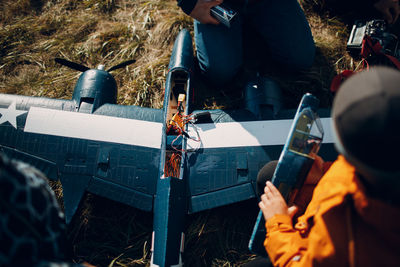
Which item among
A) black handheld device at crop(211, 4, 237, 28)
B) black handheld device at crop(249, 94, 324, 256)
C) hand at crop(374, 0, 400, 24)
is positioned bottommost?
black handheld device at crop(249, 94, 324, 256)

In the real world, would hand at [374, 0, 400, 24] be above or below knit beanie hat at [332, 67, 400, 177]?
above

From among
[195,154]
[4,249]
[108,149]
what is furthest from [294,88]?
[4,249]

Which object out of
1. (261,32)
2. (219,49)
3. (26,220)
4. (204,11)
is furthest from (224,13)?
(26,220)

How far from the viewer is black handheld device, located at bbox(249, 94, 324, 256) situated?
1.87 metres

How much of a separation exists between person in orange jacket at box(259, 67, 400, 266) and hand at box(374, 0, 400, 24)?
2.59 m

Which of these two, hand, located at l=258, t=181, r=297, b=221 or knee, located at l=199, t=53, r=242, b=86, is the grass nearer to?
knee, located at l=199, t=53, r=242, b=86

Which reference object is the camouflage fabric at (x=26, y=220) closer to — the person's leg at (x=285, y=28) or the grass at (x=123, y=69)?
the grass at (x=123, y=69)

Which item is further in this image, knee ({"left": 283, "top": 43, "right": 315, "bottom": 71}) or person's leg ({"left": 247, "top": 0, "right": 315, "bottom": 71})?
knee ({"left": 283, "top": 43, "right": 315, "bottom": 71})

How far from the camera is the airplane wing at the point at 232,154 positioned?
88.0 inches

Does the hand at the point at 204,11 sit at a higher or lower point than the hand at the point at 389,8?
lower

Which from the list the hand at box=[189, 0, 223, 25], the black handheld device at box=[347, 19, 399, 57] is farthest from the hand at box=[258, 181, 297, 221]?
the black handheld device at box=[347, 19, 399, 57]

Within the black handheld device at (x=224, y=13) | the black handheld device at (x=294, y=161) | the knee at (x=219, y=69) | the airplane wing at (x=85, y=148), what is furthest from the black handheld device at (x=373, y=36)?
the airplane wing at (x=85, y=148)

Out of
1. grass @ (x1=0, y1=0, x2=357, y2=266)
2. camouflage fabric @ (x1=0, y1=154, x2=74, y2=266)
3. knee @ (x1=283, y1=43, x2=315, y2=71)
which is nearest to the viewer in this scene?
camouflage fabric @ (x1=0, y1=154, x2=74, y2=266)

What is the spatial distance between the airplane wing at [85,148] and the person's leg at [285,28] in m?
1.80
